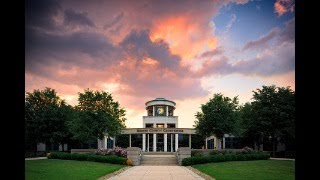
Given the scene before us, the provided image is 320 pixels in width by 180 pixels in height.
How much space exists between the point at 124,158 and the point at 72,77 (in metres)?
10.4

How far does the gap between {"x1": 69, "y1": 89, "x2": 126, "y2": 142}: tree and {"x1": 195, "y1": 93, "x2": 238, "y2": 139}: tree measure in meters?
11.2

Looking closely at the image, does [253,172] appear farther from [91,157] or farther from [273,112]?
[273,112]

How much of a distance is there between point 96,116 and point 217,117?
1583 centimetres

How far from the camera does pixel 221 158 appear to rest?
105 ft

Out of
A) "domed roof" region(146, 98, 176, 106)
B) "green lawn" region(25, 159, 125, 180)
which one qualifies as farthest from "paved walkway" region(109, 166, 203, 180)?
"domed roof" region(146, 98, 176, 106)

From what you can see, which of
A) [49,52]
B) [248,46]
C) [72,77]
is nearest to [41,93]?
[72,77]

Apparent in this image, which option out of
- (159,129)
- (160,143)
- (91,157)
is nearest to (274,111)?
(91,157)

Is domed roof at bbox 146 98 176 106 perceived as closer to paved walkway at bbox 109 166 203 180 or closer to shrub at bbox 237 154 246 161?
shrub at bbox 237 154 246 161

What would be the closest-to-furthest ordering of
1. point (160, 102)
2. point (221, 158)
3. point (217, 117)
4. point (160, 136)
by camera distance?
point (221, 158)
point (217, 117)
point (160, 136)
point (160, 102)

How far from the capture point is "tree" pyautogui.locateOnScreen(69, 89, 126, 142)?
37.6 m

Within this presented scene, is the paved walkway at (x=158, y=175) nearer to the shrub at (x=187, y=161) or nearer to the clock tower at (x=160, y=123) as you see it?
the shrub at (x=187, y=161)
